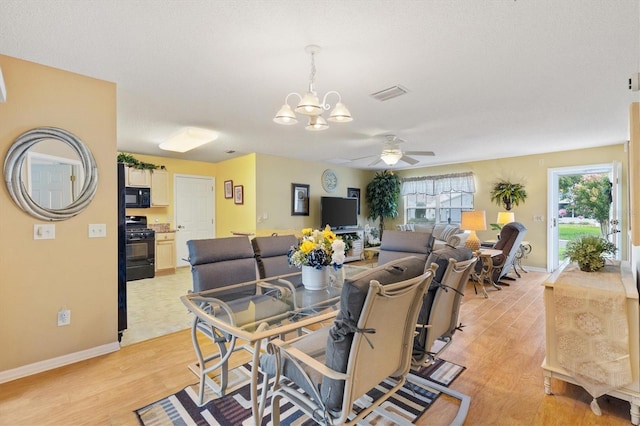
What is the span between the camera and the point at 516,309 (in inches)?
147

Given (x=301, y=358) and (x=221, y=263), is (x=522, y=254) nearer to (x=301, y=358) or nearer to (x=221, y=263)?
(x=221, y=263)

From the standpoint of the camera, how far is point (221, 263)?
241 cm

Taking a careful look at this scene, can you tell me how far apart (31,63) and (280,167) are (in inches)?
162

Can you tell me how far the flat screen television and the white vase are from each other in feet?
14.4

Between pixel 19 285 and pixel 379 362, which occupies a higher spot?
pixel 19 285

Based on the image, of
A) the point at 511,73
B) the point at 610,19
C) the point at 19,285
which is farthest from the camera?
the point at 511,73

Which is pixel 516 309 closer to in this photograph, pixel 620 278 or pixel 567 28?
Answer: pixel 620 278

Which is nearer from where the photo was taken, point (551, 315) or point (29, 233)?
point (551, 315)

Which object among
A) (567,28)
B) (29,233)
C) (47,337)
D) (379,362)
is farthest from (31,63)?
(567,28)

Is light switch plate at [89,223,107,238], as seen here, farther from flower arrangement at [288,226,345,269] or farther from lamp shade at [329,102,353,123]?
lamp shade at [329,102,353,123]

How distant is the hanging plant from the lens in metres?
5.45

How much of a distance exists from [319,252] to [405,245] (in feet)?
3.81

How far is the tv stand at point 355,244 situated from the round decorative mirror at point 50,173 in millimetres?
4992

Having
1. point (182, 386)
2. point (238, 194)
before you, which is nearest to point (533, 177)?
point (238, 194)
